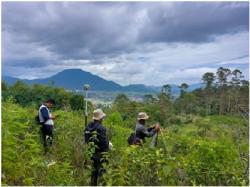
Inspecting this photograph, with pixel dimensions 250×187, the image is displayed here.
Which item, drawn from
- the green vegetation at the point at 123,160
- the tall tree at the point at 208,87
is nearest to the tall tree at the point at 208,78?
the tall tree at the point at 208,87

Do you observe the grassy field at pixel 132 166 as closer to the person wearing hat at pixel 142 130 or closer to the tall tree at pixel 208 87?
the person wearing hat at pixel 142 130

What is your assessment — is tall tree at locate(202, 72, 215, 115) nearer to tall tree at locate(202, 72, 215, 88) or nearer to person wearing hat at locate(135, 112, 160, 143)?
tall tree at locate(202, 72, 215, 88)

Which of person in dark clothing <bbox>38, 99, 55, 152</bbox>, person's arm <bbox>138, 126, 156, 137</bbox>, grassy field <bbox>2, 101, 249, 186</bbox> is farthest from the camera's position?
person in dark clothing <bbox>38, 99, 55, 152</bbox>

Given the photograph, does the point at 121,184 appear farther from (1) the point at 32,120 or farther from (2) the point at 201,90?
(2) the point at 201,90

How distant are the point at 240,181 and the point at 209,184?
0.61 metres

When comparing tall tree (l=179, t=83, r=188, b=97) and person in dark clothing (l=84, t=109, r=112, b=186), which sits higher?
tall tree (l=179, t=83, r=188, b=97)

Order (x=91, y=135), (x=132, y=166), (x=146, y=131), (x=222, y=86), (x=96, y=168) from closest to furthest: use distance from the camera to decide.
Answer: (x=132, y=166), (x=96, y=168), (x=91, y=135), (x=146, y=131), (x=222, y=86)

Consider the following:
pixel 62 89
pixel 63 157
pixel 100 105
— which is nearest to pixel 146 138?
pixel 63 157

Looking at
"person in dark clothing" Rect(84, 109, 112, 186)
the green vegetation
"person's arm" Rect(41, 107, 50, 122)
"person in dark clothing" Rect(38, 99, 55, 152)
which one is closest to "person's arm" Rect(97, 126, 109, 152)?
"person in dark clothing" Rect(84, 109, 112, 186)

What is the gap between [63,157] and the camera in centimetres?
635

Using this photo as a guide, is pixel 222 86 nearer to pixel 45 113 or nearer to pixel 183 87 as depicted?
pixel 183 87

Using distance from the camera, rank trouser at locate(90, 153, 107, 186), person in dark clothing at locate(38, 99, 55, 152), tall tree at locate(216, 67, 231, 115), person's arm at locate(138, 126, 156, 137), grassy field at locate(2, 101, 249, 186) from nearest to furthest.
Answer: grassy field at locate(2, 101, 249, 186), trouser at locate(90, 153, 107, 186), person's arm at locate(138, 126, 156, 137), person in dark clothing at locate(38, 99, 55, 152), tall tree at locate(216, 67, 231, 115)

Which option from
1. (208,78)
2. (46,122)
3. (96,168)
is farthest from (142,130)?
(208,78)

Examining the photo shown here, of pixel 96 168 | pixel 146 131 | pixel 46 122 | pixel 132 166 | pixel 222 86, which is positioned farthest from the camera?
pixel 222 86
